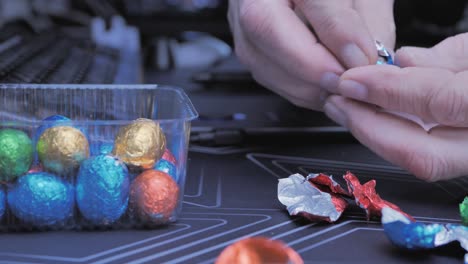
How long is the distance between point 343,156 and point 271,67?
0.19 meters

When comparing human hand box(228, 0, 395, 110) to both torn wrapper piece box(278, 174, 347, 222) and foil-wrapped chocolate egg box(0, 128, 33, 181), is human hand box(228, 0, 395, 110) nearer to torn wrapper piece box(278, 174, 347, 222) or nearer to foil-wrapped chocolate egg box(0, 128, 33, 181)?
torn wrapper piece box(278, 174, 347, 222)

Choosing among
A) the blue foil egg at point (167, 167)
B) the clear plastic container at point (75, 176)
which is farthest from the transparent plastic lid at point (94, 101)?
the blue foil egg at point (167, 167)

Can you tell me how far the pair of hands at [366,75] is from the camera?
29.7 inches

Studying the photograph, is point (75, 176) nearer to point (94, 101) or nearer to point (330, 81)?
point (94, 101)

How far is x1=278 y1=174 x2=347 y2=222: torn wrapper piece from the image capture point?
654 millimetres

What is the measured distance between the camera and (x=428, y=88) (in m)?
0.74

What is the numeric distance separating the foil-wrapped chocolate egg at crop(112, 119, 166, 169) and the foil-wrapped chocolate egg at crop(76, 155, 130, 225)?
16 millimetres

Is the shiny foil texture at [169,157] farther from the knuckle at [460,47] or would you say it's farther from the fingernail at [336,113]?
the knuckle at [460,47]

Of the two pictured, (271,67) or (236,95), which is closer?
(271,67)

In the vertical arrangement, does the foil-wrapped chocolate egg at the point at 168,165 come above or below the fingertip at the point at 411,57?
below

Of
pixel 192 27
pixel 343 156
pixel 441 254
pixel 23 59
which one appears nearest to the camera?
pixel 441 254

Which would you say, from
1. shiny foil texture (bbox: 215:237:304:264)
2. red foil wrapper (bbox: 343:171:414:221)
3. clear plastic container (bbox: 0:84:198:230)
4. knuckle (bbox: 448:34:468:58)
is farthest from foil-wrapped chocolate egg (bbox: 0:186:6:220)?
knuckle (bbox: 448:34:468:58)

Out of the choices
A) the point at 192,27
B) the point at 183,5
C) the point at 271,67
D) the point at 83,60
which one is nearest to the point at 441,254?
the point at 271,67

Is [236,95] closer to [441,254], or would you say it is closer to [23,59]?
[23,59]
